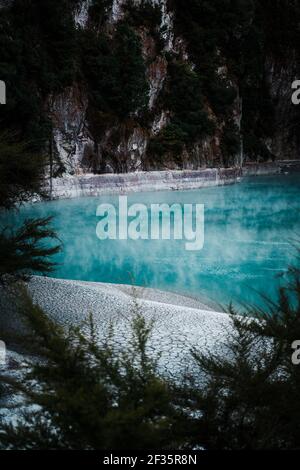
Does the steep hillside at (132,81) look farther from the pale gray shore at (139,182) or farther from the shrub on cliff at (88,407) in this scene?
the shrub on cliff at (88,407)

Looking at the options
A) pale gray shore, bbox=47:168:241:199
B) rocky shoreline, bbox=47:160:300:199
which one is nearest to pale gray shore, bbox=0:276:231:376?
rocky shoreline, bbox=47:160:300:199

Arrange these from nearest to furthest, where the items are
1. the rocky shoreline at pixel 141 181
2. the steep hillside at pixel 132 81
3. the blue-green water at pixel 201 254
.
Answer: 1. the blue-green water at pixel 201 254
2. the steep hillside at pixel 132 81
3. the rocky shoreline at pixel 141 181

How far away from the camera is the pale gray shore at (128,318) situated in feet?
23.2

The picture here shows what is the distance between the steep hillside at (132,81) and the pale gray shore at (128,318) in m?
14.2

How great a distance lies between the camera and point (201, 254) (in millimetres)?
18125

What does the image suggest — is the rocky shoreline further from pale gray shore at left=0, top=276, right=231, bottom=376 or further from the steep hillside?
pale gray shore at left=0, top=276, right=231, bottom=376

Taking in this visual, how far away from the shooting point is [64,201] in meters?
29.1

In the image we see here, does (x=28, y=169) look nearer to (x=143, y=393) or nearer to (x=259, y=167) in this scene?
(x=143, y=393)

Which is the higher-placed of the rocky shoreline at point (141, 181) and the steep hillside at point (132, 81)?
the steep hillside at point (132, 81)

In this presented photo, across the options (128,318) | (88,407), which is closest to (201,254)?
(128,318)

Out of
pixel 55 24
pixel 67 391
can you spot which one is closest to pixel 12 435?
pixel 67 391

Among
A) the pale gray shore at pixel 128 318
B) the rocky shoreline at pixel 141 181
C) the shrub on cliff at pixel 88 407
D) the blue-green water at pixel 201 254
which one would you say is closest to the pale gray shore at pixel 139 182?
the rocky shoreline at pixel 141 181

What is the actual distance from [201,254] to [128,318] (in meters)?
9.90

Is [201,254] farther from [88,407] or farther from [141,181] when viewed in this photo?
[141,181]
